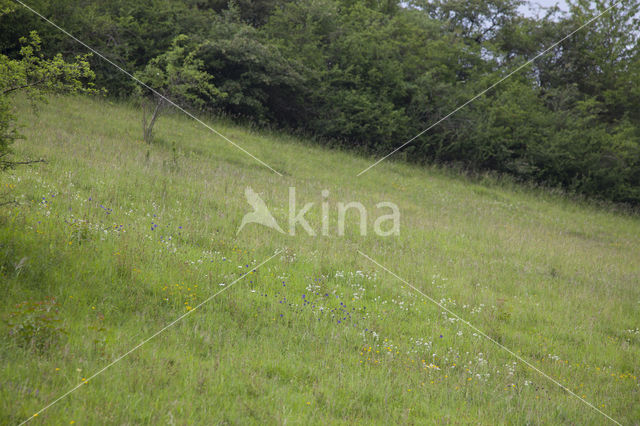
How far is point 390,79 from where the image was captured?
24.9 m

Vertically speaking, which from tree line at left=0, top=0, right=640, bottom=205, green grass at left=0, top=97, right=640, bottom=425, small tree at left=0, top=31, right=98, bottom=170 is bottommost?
green grass at left=0, top=97, right=640, bottom=425

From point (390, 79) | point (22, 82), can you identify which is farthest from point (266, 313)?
point (390, 79)

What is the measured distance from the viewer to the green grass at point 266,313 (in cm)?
370

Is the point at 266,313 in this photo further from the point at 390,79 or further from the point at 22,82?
the point at 390,79

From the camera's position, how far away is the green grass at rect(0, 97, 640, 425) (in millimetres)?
3703

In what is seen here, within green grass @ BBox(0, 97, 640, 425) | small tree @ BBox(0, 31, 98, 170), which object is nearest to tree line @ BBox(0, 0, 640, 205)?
green grass @ BBox(0, 97, 640, 425)

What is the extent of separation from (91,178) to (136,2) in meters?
17.1

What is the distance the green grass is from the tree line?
36.1 ft

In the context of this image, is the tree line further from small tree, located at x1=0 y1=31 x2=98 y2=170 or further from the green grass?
small tree, located at x1=0 y1=31 x2=98 y2=170

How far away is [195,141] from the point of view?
50.2ft

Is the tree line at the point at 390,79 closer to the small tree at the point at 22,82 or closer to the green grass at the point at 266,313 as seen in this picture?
the green grass at the point at 266,313

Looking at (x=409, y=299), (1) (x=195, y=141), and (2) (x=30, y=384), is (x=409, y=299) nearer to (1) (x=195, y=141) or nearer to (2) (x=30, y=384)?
(2) (x=30, y=384)

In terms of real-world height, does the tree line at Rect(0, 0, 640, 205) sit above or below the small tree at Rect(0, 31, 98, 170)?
above

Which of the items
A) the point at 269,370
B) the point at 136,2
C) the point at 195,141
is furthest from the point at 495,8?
the point at 269,370
